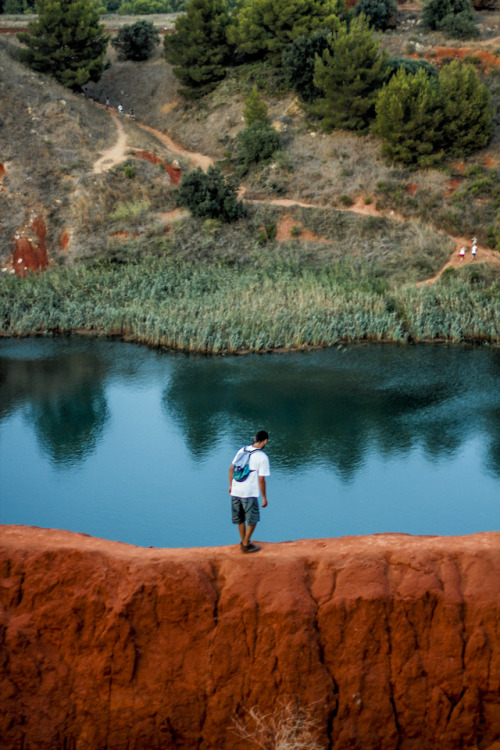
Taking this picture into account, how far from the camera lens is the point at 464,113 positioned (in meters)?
29.7

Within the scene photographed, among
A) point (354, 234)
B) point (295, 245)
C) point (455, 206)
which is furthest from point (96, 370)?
point (455, 206)

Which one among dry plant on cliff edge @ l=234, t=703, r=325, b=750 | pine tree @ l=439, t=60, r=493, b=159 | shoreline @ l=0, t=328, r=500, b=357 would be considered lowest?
dry plant on cliff edge @ l=234, t=703, r=325, b=750

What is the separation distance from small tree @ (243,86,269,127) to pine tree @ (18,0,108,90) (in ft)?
29.5

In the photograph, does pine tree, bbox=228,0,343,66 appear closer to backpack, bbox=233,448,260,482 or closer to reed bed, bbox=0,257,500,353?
reed bed, bbox=0,257,500,353

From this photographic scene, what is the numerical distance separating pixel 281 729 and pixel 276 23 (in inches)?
1530

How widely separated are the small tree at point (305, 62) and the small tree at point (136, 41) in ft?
41.5

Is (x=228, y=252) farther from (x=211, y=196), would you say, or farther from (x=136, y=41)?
(x=136, y=41)

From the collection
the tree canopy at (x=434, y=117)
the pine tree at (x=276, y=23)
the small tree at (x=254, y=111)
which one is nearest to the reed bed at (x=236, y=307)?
the tree canopy at (x=434, y=117)

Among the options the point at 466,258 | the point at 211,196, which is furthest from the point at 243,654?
the point at 211,196

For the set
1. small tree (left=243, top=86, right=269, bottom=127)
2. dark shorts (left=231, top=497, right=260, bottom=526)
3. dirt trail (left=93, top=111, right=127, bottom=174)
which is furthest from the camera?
small tree (left=243, top=86, right=269, bottom=127)

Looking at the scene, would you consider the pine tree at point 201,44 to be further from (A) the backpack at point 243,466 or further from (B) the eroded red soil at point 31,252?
(A) the backpack at point 243,466

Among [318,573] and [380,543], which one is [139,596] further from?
[380,543]

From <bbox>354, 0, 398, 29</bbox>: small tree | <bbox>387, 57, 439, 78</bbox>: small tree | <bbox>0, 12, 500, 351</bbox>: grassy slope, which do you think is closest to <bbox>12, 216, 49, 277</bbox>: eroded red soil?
<bbox>0, 12, 500, 351</bbox>: grassy slope

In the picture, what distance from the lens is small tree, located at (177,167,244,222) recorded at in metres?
29.0
